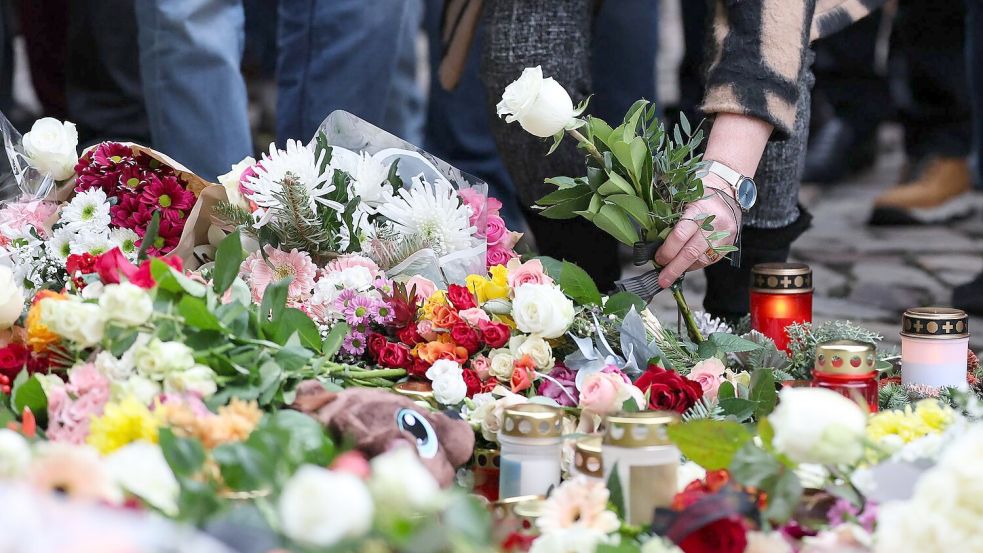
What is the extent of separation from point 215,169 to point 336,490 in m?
1.52

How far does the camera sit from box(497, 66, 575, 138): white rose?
1.23m

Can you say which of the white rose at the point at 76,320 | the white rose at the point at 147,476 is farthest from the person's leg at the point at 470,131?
the white rose at the point at 147,476

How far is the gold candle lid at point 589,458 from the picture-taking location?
0.92 metres

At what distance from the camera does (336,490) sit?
0.57 meters

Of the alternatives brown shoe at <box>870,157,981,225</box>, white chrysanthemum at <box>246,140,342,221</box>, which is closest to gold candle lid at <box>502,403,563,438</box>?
white chrysanthemum at <box>246,140,342,221</box>

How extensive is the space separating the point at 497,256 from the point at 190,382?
590mm

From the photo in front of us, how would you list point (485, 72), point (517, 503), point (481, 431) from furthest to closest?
point (485, 72) → point (481, 431) → point (517, 503)

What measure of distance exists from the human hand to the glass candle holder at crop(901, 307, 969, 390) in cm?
23

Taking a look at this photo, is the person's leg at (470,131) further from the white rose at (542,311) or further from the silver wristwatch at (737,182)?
the white rose at (542,311)

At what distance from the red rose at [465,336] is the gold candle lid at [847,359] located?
0.37 m

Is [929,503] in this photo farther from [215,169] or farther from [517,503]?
[215,169]

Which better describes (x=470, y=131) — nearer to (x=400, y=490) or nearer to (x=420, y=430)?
(x=420, y=430)

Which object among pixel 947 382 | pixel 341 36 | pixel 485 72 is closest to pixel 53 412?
pixel 947 382

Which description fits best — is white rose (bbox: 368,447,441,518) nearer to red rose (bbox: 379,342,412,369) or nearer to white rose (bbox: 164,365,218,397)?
white rose (bbox: 164,365,218,397)
